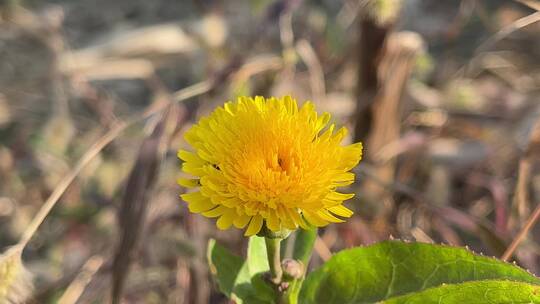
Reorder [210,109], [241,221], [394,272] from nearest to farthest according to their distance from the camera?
[241,221] < [394,272] < [210,109]

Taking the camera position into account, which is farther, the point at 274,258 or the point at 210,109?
the point at 210,109

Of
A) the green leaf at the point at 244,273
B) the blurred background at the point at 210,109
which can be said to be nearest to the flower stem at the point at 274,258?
the green leaf at the point at 244,273

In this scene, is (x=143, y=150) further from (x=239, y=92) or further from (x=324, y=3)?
(x=324, y=3)

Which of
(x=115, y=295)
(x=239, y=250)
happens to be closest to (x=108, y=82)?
(x=239, y=250)

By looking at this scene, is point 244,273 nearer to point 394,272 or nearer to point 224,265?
point 224,265

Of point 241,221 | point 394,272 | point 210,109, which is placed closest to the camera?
point 241,221

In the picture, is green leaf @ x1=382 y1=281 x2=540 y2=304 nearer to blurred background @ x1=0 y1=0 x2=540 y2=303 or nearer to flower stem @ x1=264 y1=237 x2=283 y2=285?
flower stem @ x1=264 y1=237 x2=283 y2=285

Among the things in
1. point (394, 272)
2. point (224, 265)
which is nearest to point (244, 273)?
point (224, 265)

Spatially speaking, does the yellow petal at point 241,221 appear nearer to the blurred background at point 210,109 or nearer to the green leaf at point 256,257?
the green leaf at point 256,257
